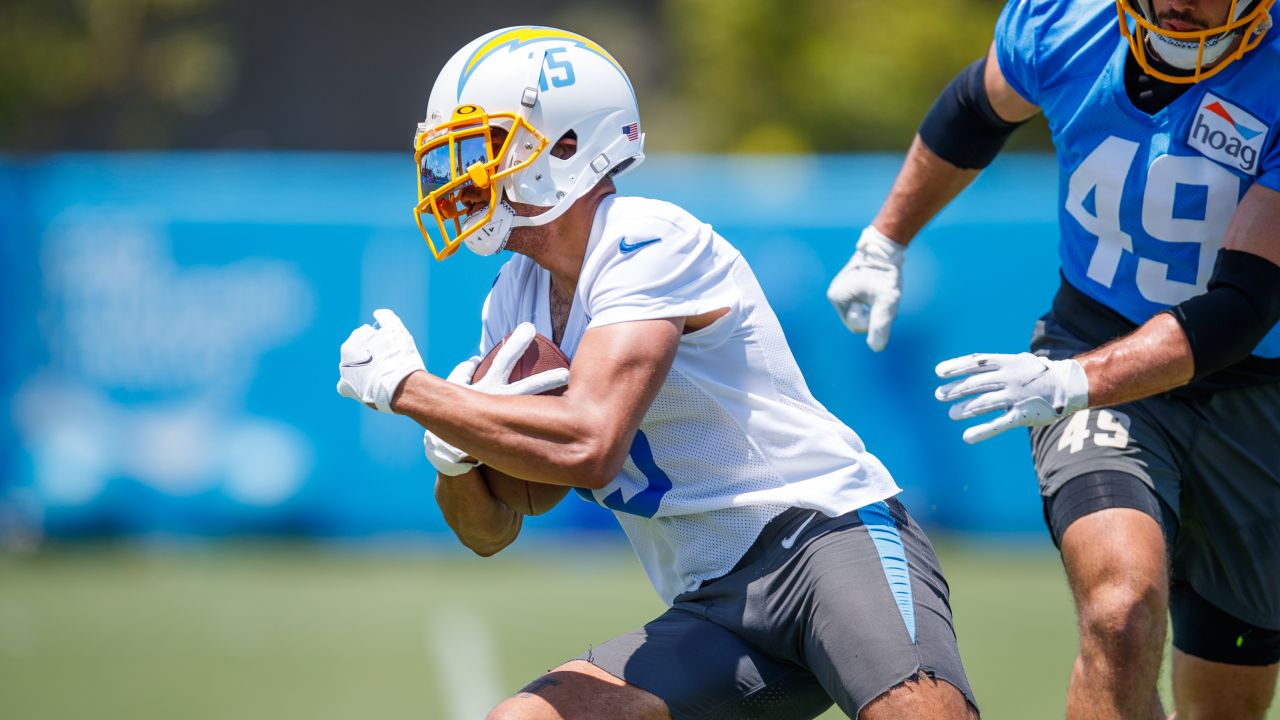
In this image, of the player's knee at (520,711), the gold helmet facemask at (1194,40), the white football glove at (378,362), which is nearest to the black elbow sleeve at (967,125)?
the gold helmet facemask at (1194,40)

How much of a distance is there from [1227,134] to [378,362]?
6.93 ft

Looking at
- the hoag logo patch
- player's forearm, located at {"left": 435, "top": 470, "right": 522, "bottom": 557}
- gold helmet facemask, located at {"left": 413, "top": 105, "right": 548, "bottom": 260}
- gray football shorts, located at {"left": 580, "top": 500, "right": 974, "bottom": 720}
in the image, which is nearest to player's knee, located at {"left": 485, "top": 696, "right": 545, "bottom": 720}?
gray football shorts, located at {"left": 580, "top": 500, "right": 974, "bottom": 720}

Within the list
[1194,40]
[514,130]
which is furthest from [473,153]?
[1194,40]

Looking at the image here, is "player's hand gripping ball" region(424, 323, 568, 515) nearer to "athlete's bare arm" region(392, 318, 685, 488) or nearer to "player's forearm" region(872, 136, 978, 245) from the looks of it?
"athlete's bare arm" region(392, 318, 685, 488)

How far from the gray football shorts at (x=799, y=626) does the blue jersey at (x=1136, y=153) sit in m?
0.98

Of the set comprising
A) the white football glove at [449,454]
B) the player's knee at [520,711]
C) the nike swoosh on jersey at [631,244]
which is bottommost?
the player's knee at [520,711]

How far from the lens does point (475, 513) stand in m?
3.54

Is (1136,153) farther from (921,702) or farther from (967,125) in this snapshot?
(921,702)

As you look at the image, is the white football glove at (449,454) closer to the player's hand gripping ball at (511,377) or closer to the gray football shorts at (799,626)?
the player's hand gripping ball at (511,377)

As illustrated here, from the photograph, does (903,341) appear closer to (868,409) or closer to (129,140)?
(868,409)

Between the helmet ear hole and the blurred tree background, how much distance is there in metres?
10.5

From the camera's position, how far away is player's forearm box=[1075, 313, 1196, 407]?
353 cm

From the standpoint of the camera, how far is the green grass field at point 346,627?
6664 mm

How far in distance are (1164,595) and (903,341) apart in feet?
20.0
